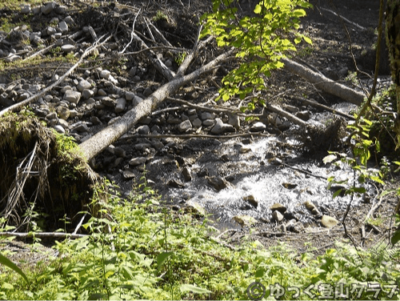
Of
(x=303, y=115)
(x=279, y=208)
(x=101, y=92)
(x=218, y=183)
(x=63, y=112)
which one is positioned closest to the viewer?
(x=279, y=208)

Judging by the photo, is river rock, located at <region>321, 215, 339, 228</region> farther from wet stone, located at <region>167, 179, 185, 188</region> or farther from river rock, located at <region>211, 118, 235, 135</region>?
river rock, located at <region>211, 118, 235, 135</region>

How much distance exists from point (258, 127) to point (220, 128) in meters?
0.83

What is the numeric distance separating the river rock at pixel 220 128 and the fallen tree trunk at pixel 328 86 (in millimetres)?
2022

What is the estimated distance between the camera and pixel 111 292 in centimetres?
200

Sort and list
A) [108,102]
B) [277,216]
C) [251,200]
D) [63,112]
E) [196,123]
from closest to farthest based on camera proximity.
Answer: [277,216] → [251,200] → [63,112] → [108,102] → [196,123]

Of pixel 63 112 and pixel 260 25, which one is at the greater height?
pixel 260 25

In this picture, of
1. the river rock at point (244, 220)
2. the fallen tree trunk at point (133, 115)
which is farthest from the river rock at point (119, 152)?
the river rock at point (244, 220)

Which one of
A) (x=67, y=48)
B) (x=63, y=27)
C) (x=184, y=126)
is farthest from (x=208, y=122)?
(x=63, y=27)

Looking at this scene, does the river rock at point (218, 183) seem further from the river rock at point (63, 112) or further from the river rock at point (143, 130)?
the river rock at point (63, 112)

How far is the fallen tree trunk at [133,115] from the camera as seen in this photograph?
5.88 metres

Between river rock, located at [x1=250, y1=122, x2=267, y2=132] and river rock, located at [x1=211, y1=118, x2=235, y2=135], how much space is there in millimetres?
430

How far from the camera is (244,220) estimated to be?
542 cm

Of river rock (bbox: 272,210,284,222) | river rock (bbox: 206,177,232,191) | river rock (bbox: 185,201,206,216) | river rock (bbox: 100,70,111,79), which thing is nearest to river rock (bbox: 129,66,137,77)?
river rock (bbox: 100,70,111,79)

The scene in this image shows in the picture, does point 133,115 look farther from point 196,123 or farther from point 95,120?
point 196,123
